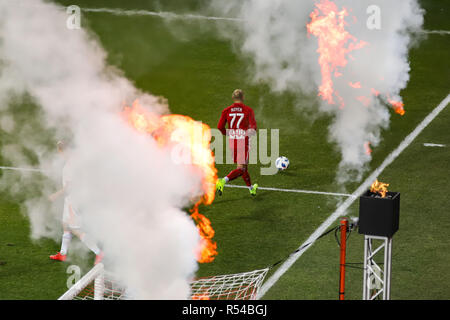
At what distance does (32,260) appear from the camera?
1198 cm

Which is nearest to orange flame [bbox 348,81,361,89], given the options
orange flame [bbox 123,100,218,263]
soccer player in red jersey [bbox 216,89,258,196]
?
orange flame [bbox 123,100,218,263]

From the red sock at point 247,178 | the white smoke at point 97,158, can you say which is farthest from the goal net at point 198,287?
the red sock at point 247,178

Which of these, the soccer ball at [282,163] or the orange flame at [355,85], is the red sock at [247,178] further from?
the orange flame at [355,85]

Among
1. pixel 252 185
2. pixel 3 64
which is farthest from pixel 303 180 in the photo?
pixel 3 64

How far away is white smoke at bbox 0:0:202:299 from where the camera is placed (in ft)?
36.0

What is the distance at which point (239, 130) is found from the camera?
14141mm

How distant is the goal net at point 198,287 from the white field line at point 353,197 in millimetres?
189

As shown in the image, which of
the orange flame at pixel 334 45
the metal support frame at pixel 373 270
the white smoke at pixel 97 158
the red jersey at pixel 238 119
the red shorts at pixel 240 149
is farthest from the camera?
the orange flame at pixel 334 45

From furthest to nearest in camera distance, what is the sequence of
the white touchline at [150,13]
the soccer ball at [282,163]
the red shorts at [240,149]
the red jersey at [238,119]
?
the white touchline at [150,13], the soccer ball at [282,163], the red shorts at [240,149], the red jersey at [238,119]

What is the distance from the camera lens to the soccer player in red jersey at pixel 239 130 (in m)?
14.0

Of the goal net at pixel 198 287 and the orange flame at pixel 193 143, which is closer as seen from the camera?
the goal net at pixel 198 287

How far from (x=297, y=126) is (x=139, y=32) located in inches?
305

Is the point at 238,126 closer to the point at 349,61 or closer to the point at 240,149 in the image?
the point at 240,149

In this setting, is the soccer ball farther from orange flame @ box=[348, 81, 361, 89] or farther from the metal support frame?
the metal support frame
